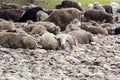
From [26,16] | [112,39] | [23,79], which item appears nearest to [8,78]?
[23,79]

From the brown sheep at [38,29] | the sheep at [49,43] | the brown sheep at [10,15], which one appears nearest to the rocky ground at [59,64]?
the sheep at [49,43]

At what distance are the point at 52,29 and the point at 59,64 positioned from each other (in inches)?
236

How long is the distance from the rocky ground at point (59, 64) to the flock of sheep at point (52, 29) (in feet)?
1.38

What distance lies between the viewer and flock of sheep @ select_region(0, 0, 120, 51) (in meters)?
13.7

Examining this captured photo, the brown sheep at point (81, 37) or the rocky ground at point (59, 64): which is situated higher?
the rocky ground at point (59, 64)

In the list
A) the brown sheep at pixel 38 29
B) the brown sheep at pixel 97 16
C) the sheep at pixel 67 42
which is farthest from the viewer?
the brown sheep at pixel 97 16

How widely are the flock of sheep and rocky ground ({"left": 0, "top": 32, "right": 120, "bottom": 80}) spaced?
0.42 metres

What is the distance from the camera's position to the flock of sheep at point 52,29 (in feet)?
45.0

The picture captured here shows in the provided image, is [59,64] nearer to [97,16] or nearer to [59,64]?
[59,64]

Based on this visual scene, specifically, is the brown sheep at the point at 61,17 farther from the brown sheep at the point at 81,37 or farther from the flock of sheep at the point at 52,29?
the brown sheep at the point at 81,37

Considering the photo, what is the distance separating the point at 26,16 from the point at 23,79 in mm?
15511

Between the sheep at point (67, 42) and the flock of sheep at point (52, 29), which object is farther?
the sheep at point (67, 42)

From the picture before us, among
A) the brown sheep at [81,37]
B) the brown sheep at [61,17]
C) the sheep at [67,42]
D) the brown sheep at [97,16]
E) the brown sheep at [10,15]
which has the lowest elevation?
the brown sheep at [97,16]

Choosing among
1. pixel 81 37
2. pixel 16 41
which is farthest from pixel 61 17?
pixel 16 41
